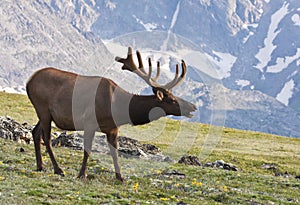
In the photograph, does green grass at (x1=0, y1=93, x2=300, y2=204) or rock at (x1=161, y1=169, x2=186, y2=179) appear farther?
rock at (x1=161, y1=169, x2=186, y2=179)

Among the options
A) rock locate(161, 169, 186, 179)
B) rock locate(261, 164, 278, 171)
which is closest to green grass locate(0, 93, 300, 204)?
rock locate(161, 169, 186, 179)

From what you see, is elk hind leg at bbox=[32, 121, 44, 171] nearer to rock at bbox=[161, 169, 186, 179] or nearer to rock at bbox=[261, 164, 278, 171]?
rock at bbox=[161, 169, 186, 179]

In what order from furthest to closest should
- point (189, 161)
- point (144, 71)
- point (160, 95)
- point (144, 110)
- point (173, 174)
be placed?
point (189, 161) < point (173, 174) < point (144, 71) < point (144, 110) < point (160, 95)

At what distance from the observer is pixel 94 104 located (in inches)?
858

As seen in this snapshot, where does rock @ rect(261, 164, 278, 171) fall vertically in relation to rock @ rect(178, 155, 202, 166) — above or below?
below

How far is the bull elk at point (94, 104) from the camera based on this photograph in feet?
71.7

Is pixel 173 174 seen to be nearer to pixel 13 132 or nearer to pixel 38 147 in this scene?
pixel 38 147

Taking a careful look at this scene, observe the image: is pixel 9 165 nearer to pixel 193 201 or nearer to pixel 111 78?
pixel 111 78

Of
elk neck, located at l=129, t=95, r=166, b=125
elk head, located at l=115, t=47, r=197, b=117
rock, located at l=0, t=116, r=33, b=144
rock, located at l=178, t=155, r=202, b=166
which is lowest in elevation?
rock, located at l=178, t=155, r=202, b=166

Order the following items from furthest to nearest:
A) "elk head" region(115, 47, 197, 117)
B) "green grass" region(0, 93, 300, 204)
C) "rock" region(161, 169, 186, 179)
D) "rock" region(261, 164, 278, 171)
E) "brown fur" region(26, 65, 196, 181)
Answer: "rock" region(261, 164, 278, 171) < "rock" region(161, 169, 186, 179) < "elk head" region(115, 47, 197, 117) < "brown fur" region(26, 65, 196, 181) < "green grass" region(0, 93, 300, 204)

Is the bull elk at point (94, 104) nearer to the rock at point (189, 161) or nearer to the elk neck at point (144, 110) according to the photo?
the elk neck at point (144, 110)

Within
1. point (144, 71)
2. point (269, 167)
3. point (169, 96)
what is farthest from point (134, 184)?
point (269, 167)

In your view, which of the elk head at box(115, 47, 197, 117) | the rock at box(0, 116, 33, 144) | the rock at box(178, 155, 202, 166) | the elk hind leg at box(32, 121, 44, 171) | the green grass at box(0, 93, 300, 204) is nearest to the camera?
the green grass at box(0, 93, 300, 204)

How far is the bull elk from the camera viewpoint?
2184cm
